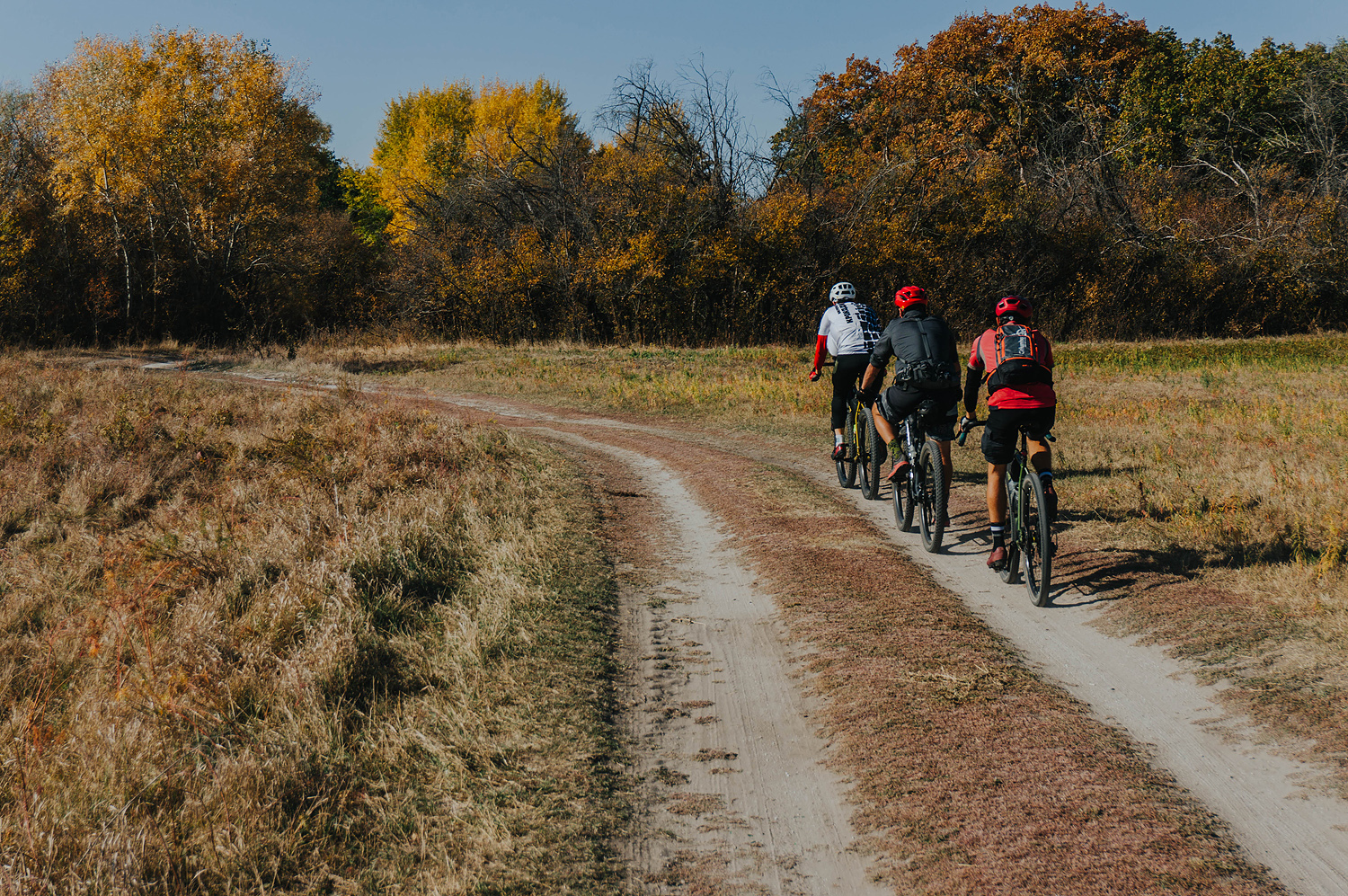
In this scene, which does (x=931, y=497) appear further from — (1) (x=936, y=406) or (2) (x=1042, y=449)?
(2) (x=1042, y=449)

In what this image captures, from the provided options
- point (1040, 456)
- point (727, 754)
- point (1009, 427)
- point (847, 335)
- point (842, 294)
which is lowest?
point (727, 754)

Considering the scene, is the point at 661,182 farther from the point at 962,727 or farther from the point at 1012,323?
the point at 962,727

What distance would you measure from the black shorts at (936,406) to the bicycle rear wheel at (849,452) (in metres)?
1.93

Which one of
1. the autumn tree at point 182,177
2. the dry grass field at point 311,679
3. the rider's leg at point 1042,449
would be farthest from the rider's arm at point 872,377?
the autumn tree at point 182,177

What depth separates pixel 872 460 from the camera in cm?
978

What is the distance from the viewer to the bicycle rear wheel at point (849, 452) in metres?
10.3

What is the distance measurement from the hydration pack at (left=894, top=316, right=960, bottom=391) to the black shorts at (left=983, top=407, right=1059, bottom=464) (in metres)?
1.21

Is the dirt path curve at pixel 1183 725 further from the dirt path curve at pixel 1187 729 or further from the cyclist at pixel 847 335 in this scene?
the cyclist at pixel 847 335

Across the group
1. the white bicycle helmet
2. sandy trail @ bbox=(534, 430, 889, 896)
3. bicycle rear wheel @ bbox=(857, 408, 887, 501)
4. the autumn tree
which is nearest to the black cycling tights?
bicycle rear wheel @ bbox=(857, 408, 887, 501)

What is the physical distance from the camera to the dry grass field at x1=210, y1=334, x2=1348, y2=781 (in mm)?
5387

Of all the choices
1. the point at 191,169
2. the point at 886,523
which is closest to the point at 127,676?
the point at 886,523

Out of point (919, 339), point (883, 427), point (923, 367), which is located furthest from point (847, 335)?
point (923, 367)

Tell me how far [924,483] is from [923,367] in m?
1.10

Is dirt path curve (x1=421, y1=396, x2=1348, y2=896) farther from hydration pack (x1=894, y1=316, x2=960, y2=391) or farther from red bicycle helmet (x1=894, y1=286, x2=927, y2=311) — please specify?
red bicycle helmet (x1=894, y1=286, x2=927, y2=311)
